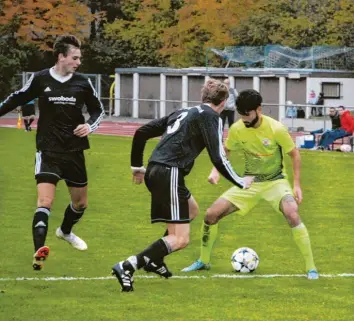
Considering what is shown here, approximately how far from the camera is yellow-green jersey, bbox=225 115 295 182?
11156mm

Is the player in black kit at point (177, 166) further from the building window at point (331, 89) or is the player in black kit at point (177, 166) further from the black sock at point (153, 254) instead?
the building window at point (331, 89)

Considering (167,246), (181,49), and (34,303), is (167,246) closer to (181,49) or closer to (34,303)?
(34,303)

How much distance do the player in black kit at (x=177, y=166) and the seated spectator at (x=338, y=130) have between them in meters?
22.7

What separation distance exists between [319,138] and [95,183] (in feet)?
44.0

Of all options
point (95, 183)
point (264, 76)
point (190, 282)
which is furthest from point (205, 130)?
point (264, 76)

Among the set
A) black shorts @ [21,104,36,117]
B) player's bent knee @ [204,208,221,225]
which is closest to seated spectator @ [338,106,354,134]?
black shorts @ [21,104,36,117]

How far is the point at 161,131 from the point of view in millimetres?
10336

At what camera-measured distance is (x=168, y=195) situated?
1010 centimetres

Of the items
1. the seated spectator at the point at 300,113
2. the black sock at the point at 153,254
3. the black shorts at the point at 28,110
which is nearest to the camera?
the black sock at the point at 153,254

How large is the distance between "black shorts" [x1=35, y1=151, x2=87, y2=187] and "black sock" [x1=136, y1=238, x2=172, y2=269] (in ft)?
6.12

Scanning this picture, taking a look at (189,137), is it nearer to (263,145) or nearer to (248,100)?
(248,100)

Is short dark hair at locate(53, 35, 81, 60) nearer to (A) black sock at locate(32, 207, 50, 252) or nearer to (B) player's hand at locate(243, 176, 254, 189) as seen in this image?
(A) black sock at locate(32, 207, 50, 252)

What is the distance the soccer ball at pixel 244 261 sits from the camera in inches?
449

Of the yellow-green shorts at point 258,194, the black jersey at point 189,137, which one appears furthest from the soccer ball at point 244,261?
the black jersey at point 189,137
